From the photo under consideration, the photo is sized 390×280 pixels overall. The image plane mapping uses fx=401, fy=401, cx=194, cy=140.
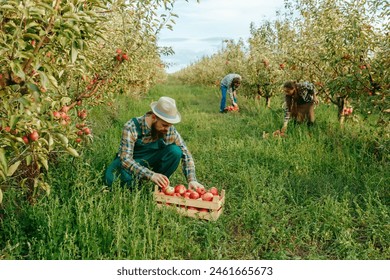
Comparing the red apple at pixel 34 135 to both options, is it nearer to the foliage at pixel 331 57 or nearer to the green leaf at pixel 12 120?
the green leaf at pixel 12 120

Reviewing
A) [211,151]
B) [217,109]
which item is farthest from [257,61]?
[211,151]

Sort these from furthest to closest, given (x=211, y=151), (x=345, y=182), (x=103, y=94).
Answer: (x=211, y=151), (x=103, y=94), (x=345, y=182)

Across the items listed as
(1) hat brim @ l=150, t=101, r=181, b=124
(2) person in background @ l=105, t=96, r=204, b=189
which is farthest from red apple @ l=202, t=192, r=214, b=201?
(1) hat brim @ l=150, t=101, r=181, b=124

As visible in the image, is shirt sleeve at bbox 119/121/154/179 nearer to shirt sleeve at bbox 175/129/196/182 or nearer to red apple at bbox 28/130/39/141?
shirt sleeve at bbox 175/129/196/182

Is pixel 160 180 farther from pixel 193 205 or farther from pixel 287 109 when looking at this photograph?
pixel 287 109

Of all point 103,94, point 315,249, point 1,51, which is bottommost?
point 315,249

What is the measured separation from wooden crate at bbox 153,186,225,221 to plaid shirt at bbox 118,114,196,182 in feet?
0.92

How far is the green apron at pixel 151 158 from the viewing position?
163 inches

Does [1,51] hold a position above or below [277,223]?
above

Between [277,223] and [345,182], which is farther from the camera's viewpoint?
[345,182]

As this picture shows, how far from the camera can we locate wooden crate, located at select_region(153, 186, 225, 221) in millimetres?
3613
